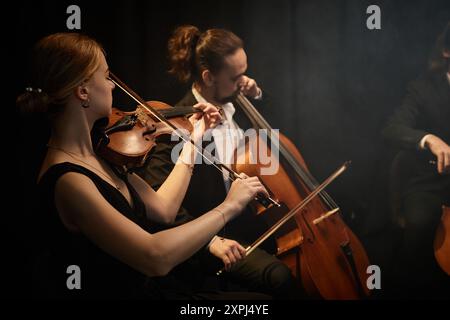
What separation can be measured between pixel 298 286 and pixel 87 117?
104cm

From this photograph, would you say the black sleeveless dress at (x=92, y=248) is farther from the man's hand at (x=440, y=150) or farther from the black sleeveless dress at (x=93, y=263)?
the man's hand at (x=440, y=150)

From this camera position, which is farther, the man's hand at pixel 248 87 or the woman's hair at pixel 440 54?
the woman's hair at pixel 440 54

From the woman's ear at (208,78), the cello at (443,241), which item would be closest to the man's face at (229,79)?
the woman's ear at (208,78)

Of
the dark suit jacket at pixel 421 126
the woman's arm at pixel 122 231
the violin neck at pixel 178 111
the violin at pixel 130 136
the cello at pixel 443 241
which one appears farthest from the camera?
the dark suit jacket at pixel 421 126

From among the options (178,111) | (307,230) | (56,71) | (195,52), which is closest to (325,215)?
(307,230)

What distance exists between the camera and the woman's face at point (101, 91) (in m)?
1.84

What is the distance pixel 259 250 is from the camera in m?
2.21

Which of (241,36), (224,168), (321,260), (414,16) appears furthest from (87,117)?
(414,16)

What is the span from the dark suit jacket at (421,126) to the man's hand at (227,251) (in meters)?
0.93

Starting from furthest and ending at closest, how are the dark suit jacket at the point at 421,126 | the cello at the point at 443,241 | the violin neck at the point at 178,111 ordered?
1. the dark suit jacket at the point at 421,126
2. the cello at the point at 443,241
3. the violin neck at the point at 178,111

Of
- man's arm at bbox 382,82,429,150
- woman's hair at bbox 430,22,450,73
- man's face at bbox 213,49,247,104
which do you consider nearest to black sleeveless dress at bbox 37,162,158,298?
man's face at bbox 213,49,247,104

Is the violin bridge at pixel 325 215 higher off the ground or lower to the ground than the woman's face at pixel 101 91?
lower

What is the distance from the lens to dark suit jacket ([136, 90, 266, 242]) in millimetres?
2121

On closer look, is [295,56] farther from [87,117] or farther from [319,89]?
[87,117]
